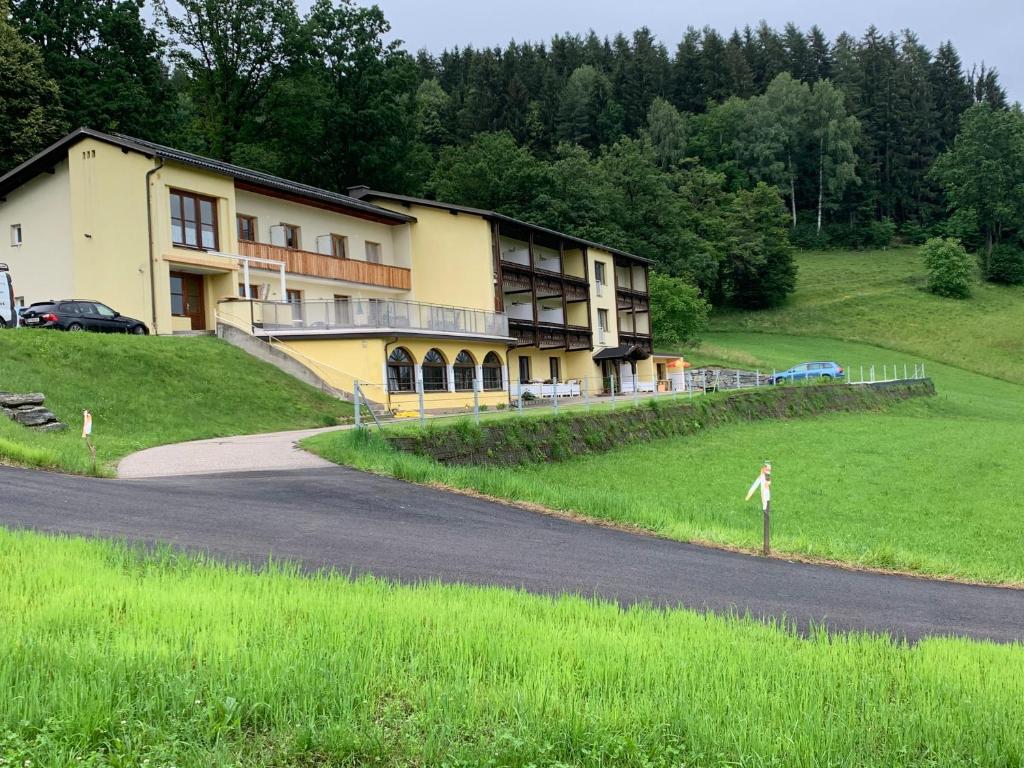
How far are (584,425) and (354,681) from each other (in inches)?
929

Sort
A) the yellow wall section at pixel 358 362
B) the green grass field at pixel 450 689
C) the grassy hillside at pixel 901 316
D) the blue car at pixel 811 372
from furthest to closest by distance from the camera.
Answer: the grassy hillside at pixel 901 316
the blue car at pixel 811 372
the yellow wall section at pixel 358 362
the green grass field at pixel 450 689

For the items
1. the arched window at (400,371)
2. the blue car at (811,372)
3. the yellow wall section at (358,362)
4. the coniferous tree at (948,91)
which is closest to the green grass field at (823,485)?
the blue car at (811,372)

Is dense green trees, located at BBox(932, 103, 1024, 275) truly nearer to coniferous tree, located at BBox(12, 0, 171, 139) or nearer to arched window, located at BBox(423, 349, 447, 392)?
arched window, located at BBox(423, 349, 447, 392)

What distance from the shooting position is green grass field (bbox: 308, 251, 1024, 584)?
564 inches

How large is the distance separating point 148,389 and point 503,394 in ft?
57.7

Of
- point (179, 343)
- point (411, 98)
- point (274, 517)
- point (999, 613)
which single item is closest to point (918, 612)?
point (999, 613)

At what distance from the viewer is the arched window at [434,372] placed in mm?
36916

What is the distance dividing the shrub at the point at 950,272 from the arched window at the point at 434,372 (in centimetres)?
7550

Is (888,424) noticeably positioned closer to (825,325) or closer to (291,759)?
(291,759)

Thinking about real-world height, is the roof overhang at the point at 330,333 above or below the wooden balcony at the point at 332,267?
below

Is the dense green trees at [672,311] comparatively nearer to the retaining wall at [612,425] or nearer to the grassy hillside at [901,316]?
the grassy hillside at [901,316]

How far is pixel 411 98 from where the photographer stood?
7550 centimetres

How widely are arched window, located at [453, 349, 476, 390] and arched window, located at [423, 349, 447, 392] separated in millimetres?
873

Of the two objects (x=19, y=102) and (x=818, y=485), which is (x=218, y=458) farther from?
(x=19, y=102)
